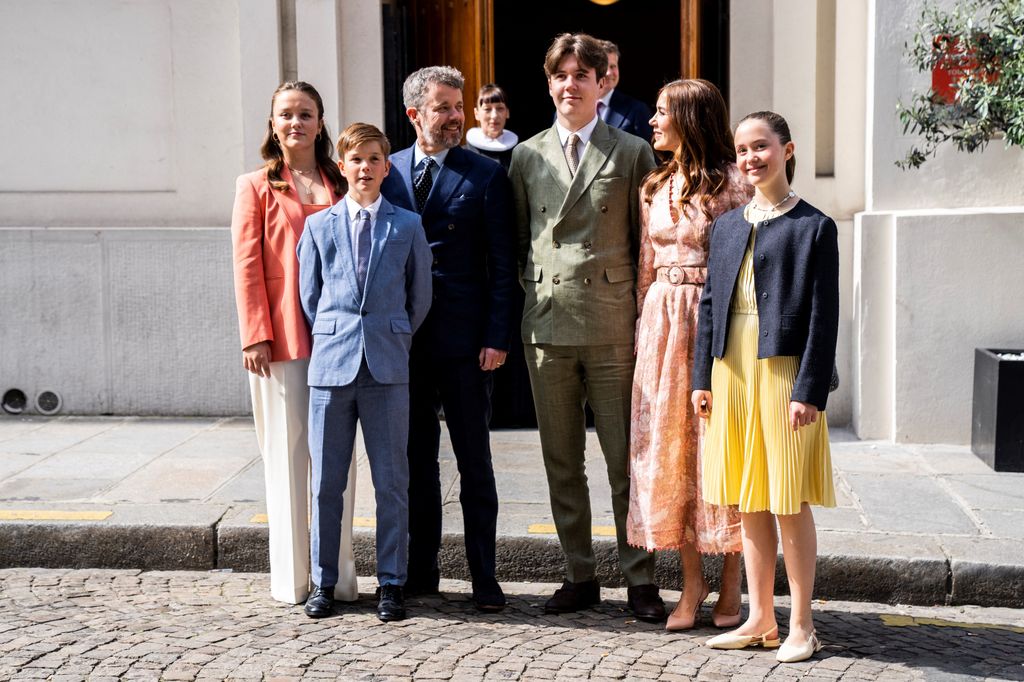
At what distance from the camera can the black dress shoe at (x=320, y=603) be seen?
15.8 ft

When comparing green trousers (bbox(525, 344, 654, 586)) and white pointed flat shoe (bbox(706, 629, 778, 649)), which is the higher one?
green trousers (bbox(525, 344, 654, 586))

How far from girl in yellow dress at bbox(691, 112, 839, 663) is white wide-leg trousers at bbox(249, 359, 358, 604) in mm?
1480

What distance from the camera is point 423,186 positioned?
4957 millimetres

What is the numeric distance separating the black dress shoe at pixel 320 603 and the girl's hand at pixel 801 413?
6.19ft

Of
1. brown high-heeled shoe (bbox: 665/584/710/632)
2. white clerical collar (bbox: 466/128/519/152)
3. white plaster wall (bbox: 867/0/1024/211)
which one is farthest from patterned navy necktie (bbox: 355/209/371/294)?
white plaster wall (bbox: 867/0/1024/211)

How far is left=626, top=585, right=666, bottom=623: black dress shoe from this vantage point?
15.7 ft

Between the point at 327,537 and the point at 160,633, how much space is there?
0.69m

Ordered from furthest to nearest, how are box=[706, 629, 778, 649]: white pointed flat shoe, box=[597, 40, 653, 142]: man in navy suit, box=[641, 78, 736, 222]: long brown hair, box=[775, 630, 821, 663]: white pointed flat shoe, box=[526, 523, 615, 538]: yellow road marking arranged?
box=[597, 40, 653, 142]: man in navy suit
box=[526, 523, 615, 538]: yellow road marking
box=[641, 78, 736, 222]: long brown hair
box=[706, 629, 778, 649]: white pointed flat shoe
box=[775, 630, 821, 663]: white pointed flat shoe

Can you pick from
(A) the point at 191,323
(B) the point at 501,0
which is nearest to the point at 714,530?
(A) the point at 191,323

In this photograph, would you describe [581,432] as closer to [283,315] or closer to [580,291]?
A: [580,291]

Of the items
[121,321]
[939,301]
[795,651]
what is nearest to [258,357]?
[795,651]

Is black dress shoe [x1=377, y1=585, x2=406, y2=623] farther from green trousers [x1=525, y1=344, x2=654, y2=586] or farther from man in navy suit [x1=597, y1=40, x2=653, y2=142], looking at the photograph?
man in navy suit [x1=597, y1=40, x2=653, y2=142]

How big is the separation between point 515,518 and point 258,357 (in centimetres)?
150

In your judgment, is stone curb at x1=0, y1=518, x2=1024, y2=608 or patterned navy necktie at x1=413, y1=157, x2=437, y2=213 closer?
patterned navy necktie at x1=413, y1=157, x2=437, y2=213
